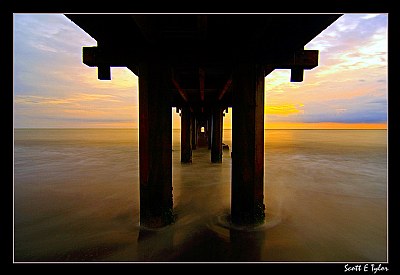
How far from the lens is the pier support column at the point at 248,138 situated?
3627 millimetres

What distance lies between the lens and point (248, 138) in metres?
3.65

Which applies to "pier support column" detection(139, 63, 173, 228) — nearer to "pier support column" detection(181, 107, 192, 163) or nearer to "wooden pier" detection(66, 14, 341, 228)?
"wooden pier" detection(66, 14, 341, 228)

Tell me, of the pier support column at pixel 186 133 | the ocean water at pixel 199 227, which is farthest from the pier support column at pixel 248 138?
the pier support column at pixel 186 133

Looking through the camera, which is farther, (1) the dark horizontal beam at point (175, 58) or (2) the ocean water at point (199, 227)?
(1) the dark horizontal beam at point (175, 58)

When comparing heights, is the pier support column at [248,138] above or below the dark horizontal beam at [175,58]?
below

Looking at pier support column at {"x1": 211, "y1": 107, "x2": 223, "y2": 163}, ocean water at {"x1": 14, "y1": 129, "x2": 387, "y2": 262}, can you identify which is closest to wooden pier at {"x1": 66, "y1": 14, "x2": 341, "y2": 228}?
ocean water at {"x1": 14, "y1": 129, "x2": 387, "y2": 262}

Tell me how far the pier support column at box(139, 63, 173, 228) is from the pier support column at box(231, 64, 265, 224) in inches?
49.6

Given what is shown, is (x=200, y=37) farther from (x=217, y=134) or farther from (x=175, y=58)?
(x=217, y=134)

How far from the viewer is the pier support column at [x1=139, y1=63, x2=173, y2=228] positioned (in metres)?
3.55

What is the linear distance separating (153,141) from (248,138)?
1640 mm

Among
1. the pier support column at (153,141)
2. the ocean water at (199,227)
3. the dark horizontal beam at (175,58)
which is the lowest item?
the ocean water at (199,227)

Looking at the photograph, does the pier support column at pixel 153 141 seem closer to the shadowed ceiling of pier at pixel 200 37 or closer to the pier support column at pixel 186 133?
the shadowed ceiling of pier at pixel 200 37

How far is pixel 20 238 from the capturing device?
12.0ft

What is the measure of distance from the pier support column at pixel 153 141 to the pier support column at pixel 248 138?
126 cm
